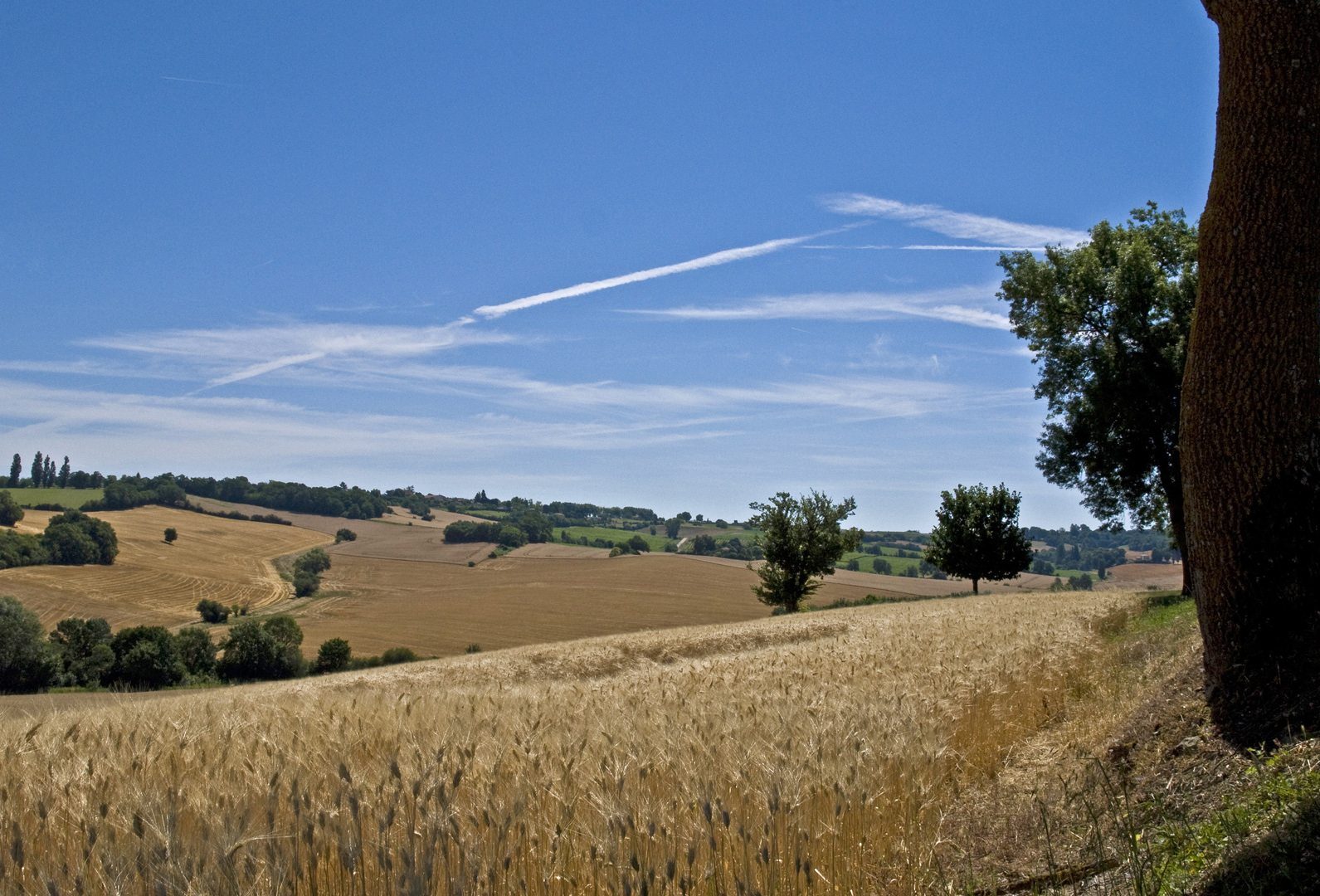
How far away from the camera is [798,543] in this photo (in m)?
48.6

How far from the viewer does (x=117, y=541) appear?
83250 mm

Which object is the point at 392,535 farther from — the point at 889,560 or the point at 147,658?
the point at 889,560

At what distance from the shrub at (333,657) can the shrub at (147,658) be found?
9.79 meters

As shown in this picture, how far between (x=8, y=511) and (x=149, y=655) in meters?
49.8

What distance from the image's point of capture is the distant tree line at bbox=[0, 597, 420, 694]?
52.3 m

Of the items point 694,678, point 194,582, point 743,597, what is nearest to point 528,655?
point 694,678

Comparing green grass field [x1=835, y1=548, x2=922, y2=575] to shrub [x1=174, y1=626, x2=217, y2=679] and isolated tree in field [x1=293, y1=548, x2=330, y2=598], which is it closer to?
isolated tree in field [x1=293, y1=548, x2=330, y2=598]

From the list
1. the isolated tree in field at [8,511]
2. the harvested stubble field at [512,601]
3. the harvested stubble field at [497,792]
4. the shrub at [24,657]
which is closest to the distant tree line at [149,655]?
the shrub at [24,657]

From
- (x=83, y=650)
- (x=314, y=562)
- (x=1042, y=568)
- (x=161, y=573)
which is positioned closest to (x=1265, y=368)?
(x=83, y=650)

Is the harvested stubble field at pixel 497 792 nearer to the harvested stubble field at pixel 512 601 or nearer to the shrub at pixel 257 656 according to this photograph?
the harvested stubble field at pixel 512 601

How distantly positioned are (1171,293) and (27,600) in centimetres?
8192

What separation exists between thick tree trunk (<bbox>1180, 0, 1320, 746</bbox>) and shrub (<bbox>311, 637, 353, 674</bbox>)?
6016 centimetres

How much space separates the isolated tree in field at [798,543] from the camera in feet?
160

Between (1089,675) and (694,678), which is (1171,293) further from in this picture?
(694,678)
